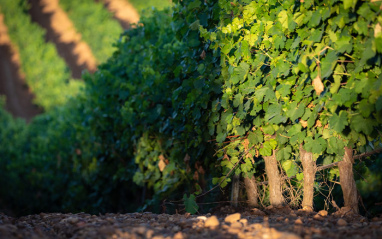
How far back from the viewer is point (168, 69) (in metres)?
5.06

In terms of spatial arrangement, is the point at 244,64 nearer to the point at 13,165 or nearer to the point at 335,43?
the point at 335,43

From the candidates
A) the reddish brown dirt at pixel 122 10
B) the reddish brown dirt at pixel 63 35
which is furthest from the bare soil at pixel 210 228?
the reddish brown dirt at pixel 122 10

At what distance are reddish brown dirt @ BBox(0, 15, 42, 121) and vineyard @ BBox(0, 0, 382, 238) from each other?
18.2 m

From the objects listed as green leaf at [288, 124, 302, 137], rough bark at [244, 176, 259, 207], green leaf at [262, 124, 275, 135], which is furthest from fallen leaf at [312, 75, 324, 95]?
rough bark at [244, 176, 259, 207]

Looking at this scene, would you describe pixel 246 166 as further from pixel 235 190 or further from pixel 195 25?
pixel 195 25

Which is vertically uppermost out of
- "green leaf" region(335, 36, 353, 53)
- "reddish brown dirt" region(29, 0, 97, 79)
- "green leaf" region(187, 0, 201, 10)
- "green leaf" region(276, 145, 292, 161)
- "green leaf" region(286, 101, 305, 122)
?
"reddish brown dirt" region(29, 0, 97, 79)

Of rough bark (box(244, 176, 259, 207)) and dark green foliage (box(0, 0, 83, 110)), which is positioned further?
dark green foliage (box(0, 0, 83, 110))

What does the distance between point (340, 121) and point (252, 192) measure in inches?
56.9

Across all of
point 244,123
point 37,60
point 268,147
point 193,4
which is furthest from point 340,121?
point 37,60

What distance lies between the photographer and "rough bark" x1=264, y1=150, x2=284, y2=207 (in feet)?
12.8

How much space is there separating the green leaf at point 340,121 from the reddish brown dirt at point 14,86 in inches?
909

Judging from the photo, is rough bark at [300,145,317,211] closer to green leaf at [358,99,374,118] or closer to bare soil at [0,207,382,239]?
bare soil at [0,207,382,239]

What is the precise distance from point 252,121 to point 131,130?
280 centimetres

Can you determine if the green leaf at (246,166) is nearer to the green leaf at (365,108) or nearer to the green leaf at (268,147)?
the green leaf at (268,147)
